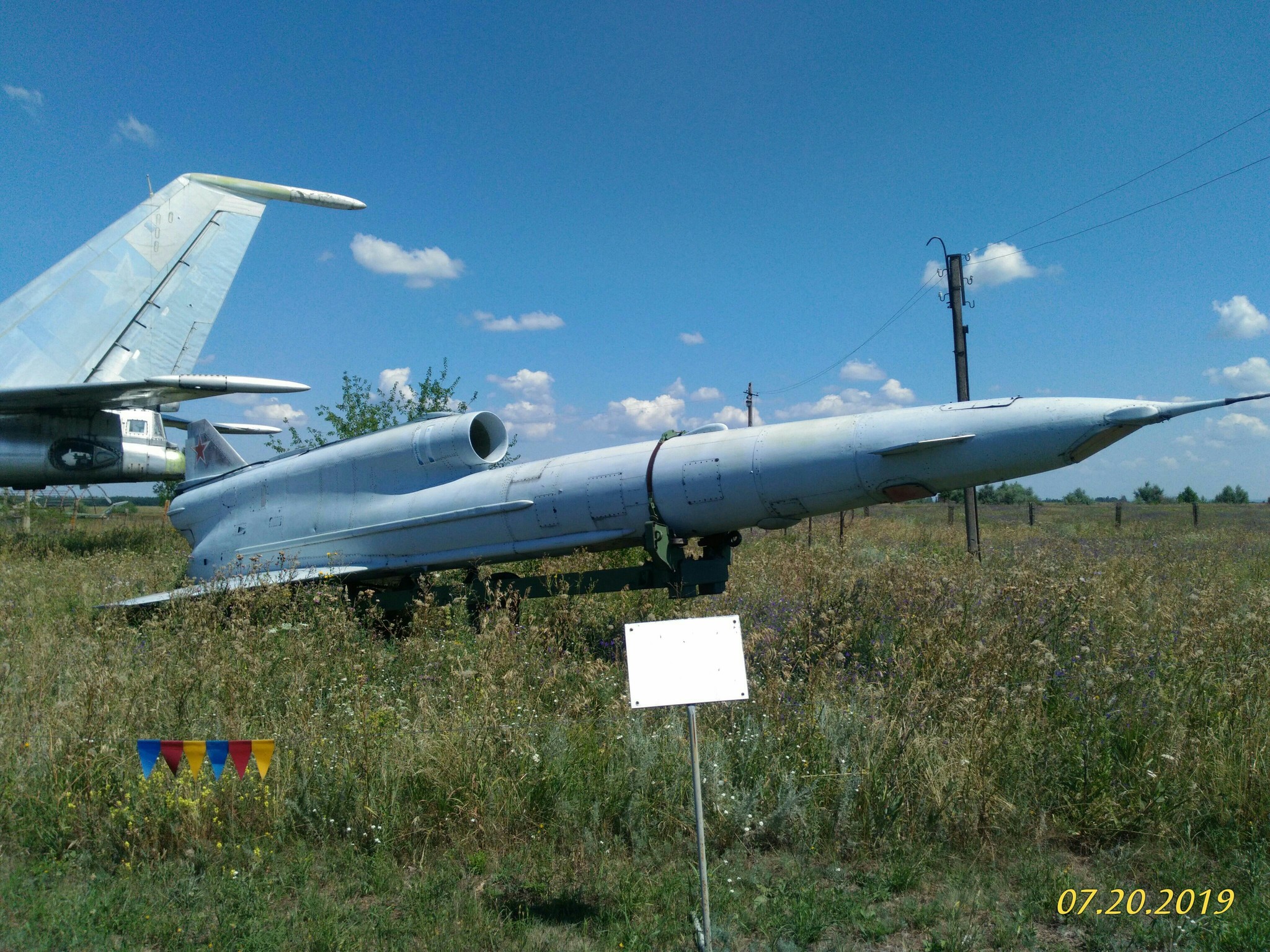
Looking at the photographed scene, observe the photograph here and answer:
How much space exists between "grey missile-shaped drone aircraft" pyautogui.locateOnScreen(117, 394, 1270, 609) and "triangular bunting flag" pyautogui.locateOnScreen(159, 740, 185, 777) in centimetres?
324

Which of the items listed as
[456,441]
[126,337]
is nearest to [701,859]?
[456,441]

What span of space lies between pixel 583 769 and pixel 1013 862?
2213mm

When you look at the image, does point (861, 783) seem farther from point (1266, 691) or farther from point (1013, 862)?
point (1266, 691)

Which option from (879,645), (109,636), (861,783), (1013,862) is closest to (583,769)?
(861,783)

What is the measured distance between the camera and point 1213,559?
35.8 ft

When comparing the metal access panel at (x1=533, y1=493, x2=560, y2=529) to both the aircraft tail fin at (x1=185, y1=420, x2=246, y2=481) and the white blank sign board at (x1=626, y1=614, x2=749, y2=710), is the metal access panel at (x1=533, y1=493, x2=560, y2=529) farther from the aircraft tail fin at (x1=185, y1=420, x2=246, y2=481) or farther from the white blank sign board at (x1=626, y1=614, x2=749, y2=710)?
the aircraft tail fin at (x1=185, y1=420, x2=246, y2=481)

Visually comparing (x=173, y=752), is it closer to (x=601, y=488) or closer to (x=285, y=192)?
(x=601, y=488)

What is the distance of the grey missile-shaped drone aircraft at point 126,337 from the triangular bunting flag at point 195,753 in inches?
507

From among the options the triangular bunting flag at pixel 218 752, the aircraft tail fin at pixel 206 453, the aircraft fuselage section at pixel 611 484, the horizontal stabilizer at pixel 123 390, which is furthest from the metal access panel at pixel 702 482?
the horizontal stabilizer at pixel 123 390

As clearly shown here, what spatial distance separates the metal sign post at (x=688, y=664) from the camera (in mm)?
3078

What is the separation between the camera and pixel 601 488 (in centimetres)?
715

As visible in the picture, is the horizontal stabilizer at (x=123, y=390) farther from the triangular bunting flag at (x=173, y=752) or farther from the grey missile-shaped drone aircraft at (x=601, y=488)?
the triangular bunting flag at (x=173, y=752)

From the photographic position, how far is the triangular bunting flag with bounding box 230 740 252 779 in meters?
3.71

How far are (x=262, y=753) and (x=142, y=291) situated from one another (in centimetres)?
1751
